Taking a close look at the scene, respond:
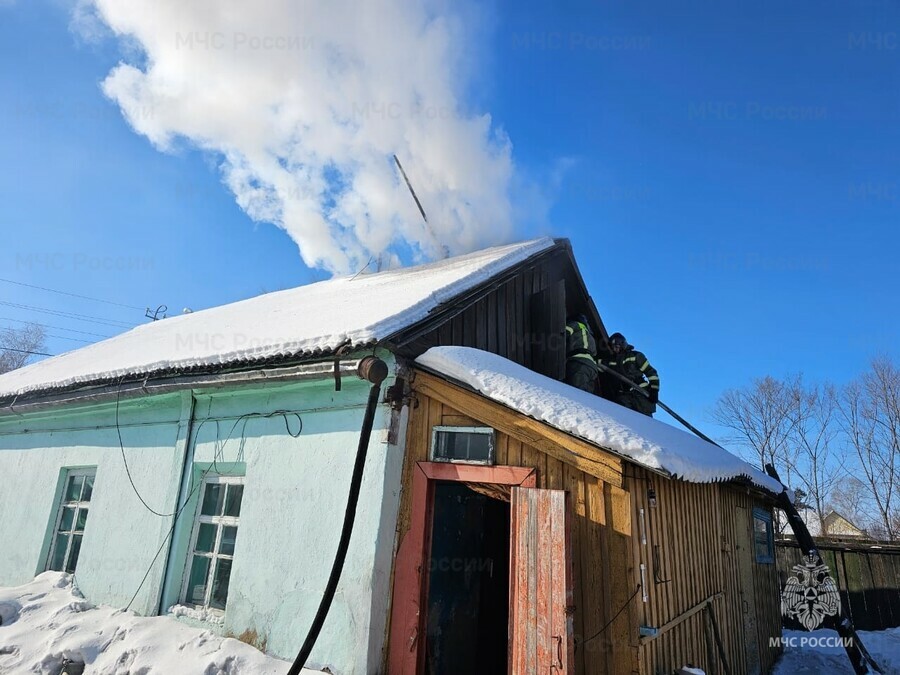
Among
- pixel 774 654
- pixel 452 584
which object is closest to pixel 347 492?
pixel 452 584

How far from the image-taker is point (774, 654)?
9281mm

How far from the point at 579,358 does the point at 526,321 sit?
1.07 meters

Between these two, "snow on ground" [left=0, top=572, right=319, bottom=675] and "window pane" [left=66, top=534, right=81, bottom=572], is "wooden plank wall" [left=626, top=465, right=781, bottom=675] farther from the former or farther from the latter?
"window pane" [left=66, top=534, right=81, bottom=572]

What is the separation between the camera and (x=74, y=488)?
7.80 metres

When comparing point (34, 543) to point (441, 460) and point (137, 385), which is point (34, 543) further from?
point (441, 460)

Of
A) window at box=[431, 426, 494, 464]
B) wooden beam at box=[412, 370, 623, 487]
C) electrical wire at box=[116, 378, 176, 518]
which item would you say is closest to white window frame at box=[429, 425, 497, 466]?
window at box=[431, 426, 494, 464]

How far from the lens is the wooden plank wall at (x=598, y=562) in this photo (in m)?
4.06

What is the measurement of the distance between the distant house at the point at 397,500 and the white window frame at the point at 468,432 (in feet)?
0.07

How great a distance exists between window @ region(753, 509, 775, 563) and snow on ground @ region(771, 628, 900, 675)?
154cm

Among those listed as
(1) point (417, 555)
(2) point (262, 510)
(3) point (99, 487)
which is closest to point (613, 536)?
(1) point (417, 555)

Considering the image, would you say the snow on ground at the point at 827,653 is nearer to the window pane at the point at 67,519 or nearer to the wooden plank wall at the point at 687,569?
the wooden plank wall at the point at 687,569

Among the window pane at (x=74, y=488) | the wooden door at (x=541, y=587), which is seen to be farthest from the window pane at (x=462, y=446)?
the window pane at (x=74, y=488)

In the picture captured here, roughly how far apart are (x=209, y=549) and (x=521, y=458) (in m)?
3.71

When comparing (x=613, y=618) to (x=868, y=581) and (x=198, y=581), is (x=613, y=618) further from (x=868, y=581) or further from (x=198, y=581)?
(x=868, y=581)
